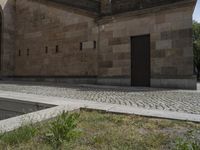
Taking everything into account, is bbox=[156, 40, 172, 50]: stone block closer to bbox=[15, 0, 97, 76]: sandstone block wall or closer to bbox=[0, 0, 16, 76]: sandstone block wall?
bbox=[15, 0, 97, 76]: sandstone block wall

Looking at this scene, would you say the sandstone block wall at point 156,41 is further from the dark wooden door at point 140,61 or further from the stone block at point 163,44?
the dark wooden door at point 140,61

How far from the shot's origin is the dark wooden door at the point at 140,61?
11.2 metres

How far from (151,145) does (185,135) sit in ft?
2.21

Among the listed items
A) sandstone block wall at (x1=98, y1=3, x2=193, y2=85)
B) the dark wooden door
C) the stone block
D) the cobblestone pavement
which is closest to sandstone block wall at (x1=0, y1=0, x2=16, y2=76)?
sandstone block wall at (x1=98, y1=3, x2=193, y2=85)

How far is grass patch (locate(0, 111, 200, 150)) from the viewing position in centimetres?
287

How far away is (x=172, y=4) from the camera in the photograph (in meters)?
10.3

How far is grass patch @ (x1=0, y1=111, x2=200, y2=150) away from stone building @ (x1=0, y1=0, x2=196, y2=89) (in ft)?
22.9

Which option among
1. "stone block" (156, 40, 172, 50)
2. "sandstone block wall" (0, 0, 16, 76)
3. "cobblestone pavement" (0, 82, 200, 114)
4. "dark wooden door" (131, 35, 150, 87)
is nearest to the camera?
"cobblestone pavement" (0, 82, 200, 114)

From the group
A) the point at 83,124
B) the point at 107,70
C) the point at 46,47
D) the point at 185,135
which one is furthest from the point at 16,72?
the point at 185,135

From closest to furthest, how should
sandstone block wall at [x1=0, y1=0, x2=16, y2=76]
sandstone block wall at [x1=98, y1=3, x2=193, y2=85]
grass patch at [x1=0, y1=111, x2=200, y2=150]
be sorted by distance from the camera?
grass patch at [x1=0, y1=111, x2=200, y2=150], sandstone block wall at [x1=98, y1=3, x2=193, y2=85], sandstone block wall at [x1=0, y1=0, x2=16, y2=76]

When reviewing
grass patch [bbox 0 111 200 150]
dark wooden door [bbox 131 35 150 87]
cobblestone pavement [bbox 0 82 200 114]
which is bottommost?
grass patch [bbox 0 111 200 150]

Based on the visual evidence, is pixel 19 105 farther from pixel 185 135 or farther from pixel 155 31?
pixel 155 31

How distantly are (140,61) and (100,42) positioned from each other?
106 inches

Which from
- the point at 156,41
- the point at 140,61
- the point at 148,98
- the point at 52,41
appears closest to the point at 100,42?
the point at 140,61
